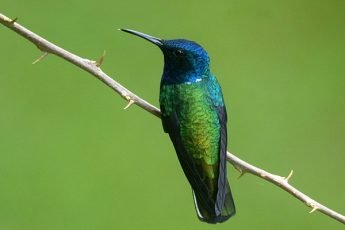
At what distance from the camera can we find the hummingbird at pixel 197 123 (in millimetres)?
1982

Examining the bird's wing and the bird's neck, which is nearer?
the bird's wing

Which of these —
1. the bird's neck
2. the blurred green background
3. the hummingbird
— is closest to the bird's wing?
the hummingbird

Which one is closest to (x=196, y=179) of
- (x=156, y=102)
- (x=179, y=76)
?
(x=179, y=76)

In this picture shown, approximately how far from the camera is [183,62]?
2.13 meters

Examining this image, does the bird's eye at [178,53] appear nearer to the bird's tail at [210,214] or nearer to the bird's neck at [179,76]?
the bird's neck at [179,76]

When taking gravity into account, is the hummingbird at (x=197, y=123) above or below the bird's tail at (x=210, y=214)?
above

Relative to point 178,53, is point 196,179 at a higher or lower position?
lower

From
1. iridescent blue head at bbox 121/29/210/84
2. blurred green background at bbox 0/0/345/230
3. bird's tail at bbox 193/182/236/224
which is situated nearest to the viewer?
bird's tail at bbox 193/182/236/224

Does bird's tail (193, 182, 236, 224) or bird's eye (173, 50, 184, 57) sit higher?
bird's eye (173, 50, 184, 57)

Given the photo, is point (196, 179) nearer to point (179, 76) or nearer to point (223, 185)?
point (223, 185)

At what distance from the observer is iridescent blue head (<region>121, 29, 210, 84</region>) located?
2.11 meters

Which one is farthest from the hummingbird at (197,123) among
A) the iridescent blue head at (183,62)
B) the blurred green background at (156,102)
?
the blurred green background at (156,102)

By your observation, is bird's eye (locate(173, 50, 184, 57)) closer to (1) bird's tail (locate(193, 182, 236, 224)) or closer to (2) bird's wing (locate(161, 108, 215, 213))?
(2) bird's wing (locate(161, 108, 215, 213))

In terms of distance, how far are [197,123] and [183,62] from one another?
196 millimetres
